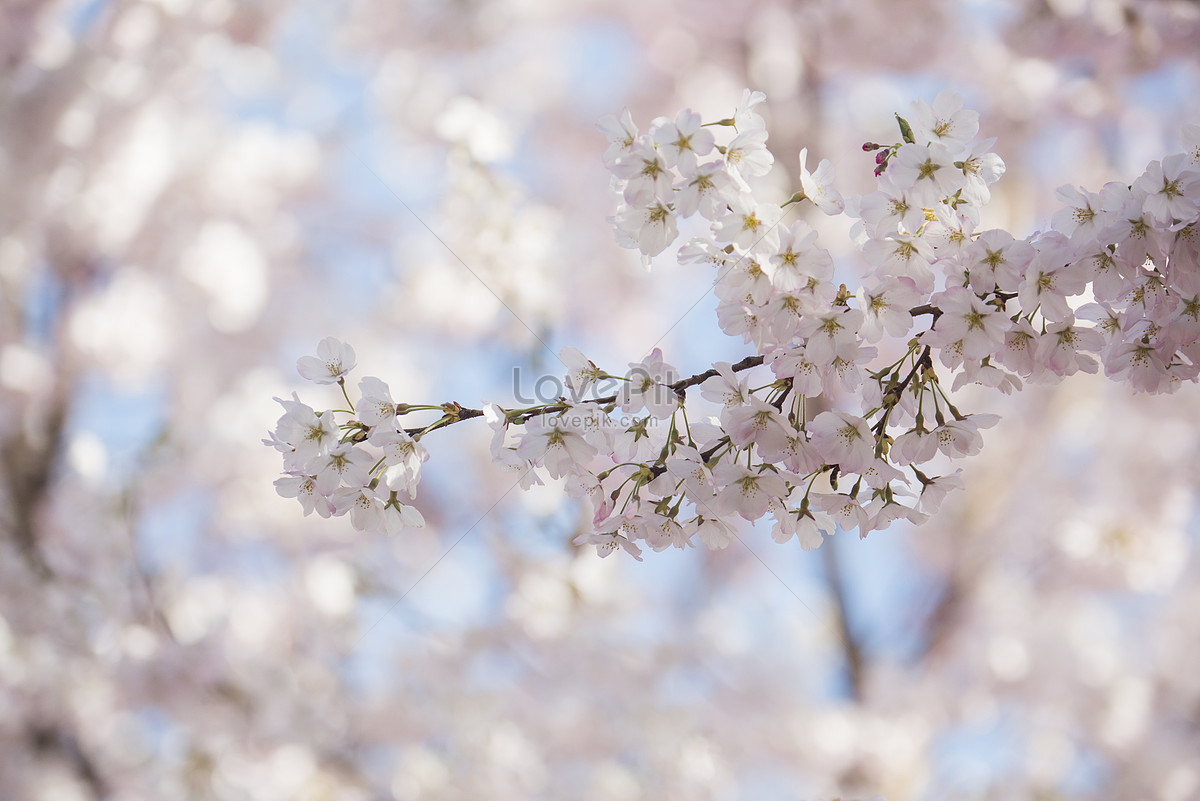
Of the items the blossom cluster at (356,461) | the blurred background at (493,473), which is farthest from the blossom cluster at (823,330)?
the blurred background at (493,473)

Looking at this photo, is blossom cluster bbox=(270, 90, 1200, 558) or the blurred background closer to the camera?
blossom cluster bbox=(270, 90, 1200, 558)

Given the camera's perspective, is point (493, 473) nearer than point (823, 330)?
No

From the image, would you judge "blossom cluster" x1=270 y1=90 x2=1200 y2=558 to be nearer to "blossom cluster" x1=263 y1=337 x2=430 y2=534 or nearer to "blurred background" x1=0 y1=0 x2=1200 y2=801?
"blossom cluster" x1=263 y1=337 x2=430 y2=534

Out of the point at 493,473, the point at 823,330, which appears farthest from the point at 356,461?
the point at 493,473

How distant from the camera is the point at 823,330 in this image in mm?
713

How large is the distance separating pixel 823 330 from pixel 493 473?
3.57 m

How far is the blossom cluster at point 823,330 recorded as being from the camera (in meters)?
0.72

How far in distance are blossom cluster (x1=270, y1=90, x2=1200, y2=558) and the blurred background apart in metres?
1.47

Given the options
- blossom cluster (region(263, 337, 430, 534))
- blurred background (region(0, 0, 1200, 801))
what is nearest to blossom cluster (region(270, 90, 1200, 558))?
blossom cluster (region(263, 337, 430, 534))

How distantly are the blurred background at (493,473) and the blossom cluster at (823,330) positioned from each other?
147 centimetres

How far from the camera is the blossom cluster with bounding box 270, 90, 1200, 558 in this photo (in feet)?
2.36

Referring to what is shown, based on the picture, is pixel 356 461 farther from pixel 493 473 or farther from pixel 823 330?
pixel 493 473

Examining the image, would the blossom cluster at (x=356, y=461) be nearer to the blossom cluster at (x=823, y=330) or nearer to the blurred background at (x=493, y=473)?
the blossom cluster at (x=823, y=330)

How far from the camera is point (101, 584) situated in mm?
3248
